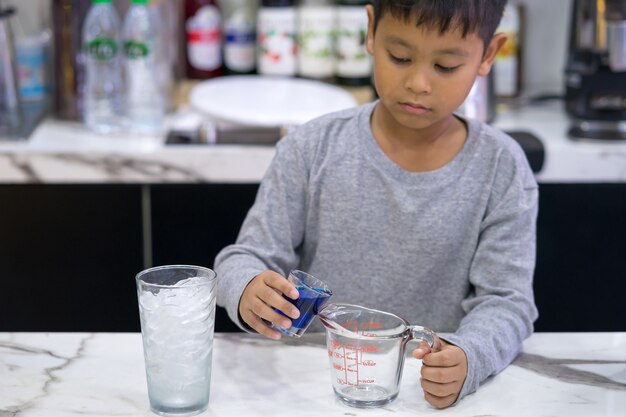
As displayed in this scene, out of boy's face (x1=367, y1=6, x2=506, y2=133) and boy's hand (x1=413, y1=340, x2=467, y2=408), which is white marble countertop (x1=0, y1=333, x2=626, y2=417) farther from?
boy's face (x1=367, y1=6, x2=506, y2=133)

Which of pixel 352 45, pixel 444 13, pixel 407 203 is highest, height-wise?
pixel 444 13

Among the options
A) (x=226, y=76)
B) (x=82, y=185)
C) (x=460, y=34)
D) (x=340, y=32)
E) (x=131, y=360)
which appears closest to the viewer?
(x=131, y=360)

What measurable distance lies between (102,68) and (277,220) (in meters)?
0.96

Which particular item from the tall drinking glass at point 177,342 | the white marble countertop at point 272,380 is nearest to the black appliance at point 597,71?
the white marble countertop at point 272,380

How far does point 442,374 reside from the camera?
976 millimetres

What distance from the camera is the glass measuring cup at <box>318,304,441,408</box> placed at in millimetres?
962

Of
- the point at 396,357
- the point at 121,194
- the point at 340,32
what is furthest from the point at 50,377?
the point at 340,32

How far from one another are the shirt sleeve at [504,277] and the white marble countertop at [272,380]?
0.03 meters

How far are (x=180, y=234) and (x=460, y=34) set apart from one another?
40.1 inches

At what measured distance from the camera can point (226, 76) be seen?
2.47 metres

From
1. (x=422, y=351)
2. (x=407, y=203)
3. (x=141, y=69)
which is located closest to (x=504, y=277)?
(x=407, y=203)

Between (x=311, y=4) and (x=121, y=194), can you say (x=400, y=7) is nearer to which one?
(x=121, y=194)

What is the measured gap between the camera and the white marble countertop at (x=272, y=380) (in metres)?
0.97

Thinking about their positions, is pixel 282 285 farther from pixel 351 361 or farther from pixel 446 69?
pixel 446 69
